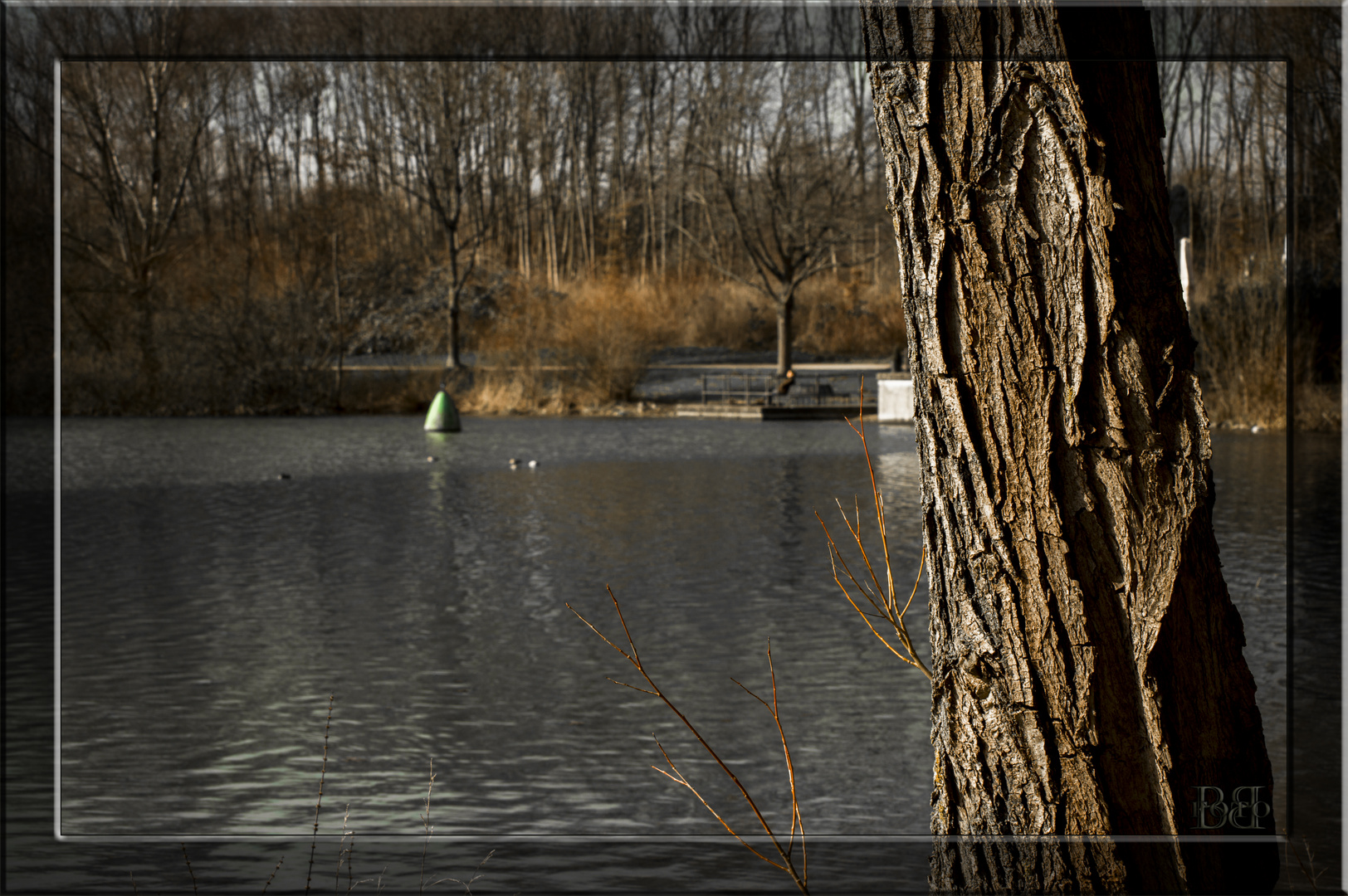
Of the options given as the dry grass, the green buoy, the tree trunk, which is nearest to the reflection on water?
the dry grass

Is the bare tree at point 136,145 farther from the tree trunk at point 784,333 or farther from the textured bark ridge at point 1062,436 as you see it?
the tree trunk at point 784,333

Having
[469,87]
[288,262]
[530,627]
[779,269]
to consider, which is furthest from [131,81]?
[779,269]

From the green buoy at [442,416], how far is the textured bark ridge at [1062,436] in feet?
54.5

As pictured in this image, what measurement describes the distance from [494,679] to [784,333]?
19.3 m

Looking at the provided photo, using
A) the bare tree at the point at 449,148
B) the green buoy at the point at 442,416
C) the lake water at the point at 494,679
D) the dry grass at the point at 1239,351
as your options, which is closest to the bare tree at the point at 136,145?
the lake water at the point at 494,679

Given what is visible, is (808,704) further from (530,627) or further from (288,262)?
(288,262)

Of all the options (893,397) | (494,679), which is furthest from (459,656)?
(893,397)

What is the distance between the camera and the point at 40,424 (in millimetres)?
2746

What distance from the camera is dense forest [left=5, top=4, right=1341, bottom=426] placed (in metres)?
2.64

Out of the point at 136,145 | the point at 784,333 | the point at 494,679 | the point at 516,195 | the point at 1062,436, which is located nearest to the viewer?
the point at 1062,436

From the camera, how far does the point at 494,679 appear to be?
5.27 m

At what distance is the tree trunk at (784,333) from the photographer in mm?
23875

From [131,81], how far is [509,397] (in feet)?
50.2

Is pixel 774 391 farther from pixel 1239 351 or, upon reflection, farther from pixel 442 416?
pixel 1239 351
